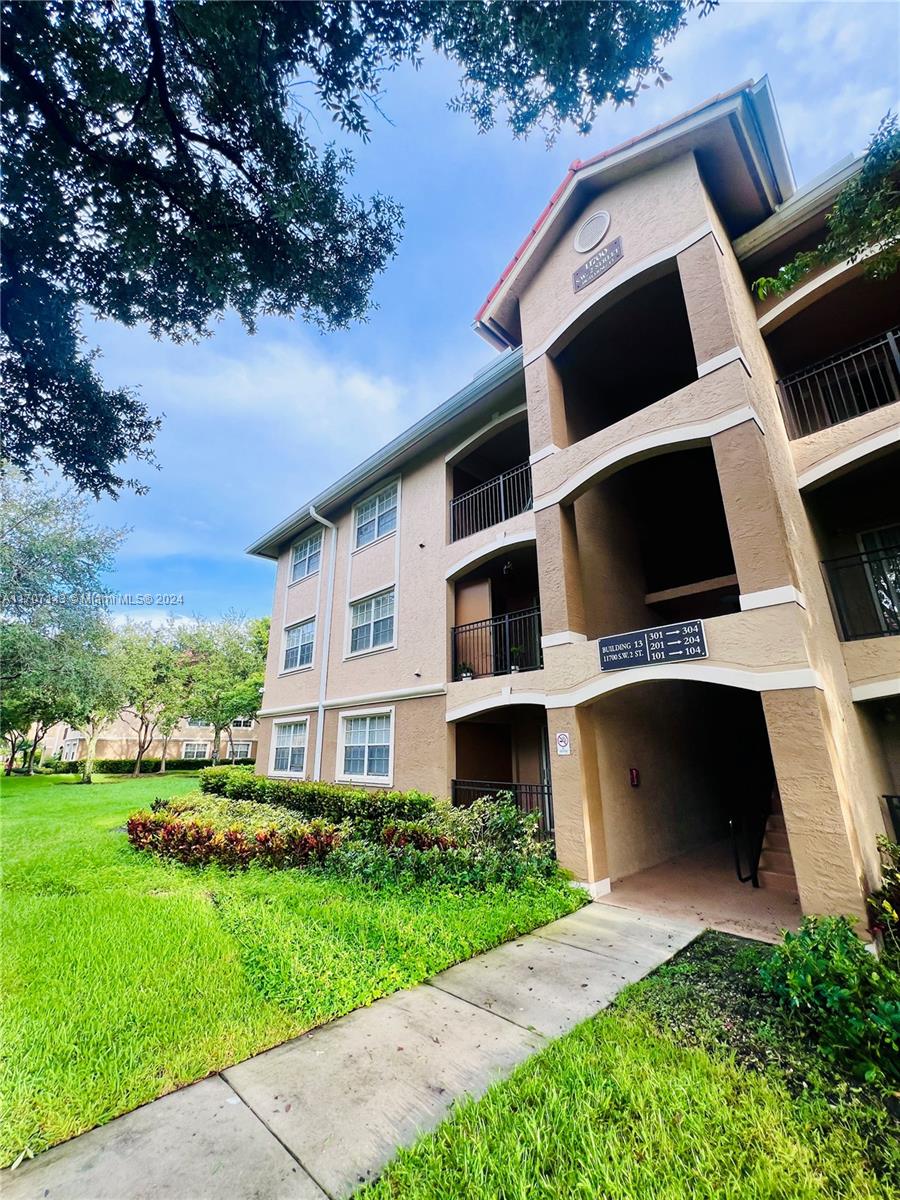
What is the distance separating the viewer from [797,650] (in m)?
5.83

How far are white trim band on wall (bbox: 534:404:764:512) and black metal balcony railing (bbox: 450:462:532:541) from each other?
293 cm

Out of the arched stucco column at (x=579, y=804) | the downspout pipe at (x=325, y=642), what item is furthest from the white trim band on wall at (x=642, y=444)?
the downspout pipe at (x=325, y=642)

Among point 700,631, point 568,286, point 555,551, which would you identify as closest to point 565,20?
point 568,286

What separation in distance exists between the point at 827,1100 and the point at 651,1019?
47.8 inches

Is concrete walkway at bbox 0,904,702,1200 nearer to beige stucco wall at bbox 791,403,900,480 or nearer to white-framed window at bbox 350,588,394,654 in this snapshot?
beige stucco wall at bbox 791,403,900,480

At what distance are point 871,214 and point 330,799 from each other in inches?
484

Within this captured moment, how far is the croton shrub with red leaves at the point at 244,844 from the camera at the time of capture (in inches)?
346

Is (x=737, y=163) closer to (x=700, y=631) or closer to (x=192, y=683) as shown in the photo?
(x=700, y=631)

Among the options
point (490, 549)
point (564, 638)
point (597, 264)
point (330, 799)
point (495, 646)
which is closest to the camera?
point (564, 638)

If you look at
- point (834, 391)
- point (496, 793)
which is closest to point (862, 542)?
point (834, 391)

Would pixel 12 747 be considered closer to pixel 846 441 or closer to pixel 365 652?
pixel 365 652

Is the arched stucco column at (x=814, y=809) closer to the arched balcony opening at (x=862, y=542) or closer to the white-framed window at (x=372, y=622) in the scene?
the arched balcony opening at (x=862, y=542)

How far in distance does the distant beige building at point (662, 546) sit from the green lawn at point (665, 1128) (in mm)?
2682

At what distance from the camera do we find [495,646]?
11.4m
